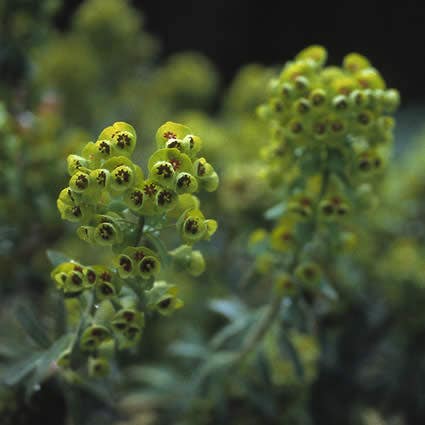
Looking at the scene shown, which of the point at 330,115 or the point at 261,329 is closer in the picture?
the point at 330,115

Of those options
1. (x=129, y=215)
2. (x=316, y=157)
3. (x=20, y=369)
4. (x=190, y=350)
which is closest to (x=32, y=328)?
(x=20, y=369)

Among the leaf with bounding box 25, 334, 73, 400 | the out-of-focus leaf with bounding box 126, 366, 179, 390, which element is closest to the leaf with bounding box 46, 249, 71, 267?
the leaf with bounding box 25, 334, 73, 400

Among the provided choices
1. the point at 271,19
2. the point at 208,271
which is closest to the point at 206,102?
the point at 208,271

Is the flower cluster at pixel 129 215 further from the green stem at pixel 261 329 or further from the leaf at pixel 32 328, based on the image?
the green stem at pixel 261 329

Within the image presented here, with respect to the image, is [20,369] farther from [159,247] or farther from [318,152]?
[318,152]

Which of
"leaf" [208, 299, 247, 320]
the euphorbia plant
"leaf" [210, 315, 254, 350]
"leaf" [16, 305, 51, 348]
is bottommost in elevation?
"leaf" [16, 305, 51, 348]

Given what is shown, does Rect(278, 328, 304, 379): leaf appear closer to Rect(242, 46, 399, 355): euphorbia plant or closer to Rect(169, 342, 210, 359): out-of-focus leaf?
Rect(242, 46, 399, 355): euphorbia plant
